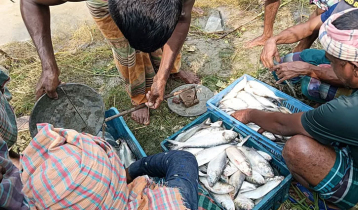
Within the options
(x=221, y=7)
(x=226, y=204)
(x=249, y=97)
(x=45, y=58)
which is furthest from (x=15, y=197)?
(x=221, y=7)

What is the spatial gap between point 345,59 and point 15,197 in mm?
1994

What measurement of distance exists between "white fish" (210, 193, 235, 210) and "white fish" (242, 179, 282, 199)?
18 centimetres

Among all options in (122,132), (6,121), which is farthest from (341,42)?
(6,121)

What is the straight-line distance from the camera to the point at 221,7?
17.6ft

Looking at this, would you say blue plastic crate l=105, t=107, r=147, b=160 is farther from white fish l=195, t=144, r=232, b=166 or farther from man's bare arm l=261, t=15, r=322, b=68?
man's bare arm l=261, t=15, r=322, b=68

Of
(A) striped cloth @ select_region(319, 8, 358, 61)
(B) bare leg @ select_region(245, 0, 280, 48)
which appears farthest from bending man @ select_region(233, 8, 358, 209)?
(B) bare leg @ select_region(245, 0, 280, 48)

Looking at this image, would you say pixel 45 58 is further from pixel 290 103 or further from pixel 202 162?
pixel 290 103

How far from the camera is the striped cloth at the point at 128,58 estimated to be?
9.21ft

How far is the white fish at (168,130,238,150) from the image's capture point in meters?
2.86

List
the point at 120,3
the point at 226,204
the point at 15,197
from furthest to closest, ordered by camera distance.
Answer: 1. the point at 226,204
2. the point at 120,3
3. the point at 15,197

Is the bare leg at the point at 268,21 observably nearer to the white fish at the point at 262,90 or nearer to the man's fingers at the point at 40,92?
the white fish at the point at 262,90

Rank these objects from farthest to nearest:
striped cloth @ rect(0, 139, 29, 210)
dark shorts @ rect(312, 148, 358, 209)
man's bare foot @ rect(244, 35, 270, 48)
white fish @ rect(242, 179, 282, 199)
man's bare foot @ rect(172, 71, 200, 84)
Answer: man's bare foot @ rect(244, 35, 270, 48)
man's bare foot @ rect(172, 71, 200, 84)
white fish @ rect(242, 179, 282, 199)
dark shorts @ rect(312, 148, 358, 209)
striped cloth @ rect(0, 139, 29, 210)

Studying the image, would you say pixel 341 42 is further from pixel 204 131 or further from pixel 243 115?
pixel 204 131

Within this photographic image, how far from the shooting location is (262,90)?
10.9 feet
